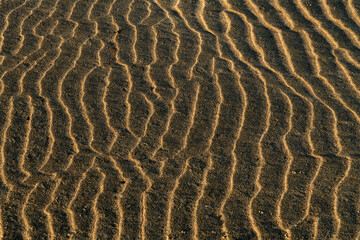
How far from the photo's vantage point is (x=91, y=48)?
512 cm

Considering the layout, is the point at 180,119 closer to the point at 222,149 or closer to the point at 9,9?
the point at 222,149

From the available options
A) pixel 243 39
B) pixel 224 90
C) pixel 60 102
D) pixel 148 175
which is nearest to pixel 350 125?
pixel 224 90

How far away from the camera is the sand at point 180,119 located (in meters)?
3.71

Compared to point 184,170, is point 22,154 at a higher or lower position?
higher

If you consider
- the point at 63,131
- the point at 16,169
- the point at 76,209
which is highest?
the point at 63,131

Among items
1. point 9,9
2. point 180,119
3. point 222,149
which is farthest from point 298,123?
point 9,9

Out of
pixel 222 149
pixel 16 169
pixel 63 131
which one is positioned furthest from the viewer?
pixel 63 131

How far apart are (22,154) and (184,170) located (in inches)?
57.6

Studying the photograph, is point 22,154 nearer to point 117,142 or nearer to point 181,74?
point 117,142

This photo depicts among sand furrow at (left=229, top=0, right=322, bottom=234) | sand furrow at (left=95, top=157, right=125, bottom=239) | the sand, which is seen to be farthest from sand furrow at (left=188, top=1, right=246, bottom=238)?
sand furrow at (left=95, top=157, right=125, bottom=239)

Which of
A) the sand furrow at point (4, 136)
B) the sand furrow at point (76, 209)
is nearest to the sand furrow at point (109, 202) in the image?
the sand furrow at point (76, 209)

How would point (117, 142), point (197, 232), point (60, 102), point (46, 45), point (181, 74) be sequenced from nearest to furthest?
point (197, 232), point (117, 142), point (60, 102), point (181, 74), point (46, 45)

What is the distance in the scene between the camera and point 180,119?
173 inches

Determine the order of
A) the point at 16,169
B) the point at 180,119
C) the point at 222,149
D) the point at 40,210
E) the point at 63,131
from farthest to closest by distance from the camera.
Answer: the point at 180,119
the point at 63,131
the point at 222,149
the point at 16,169
the point at 40,210
